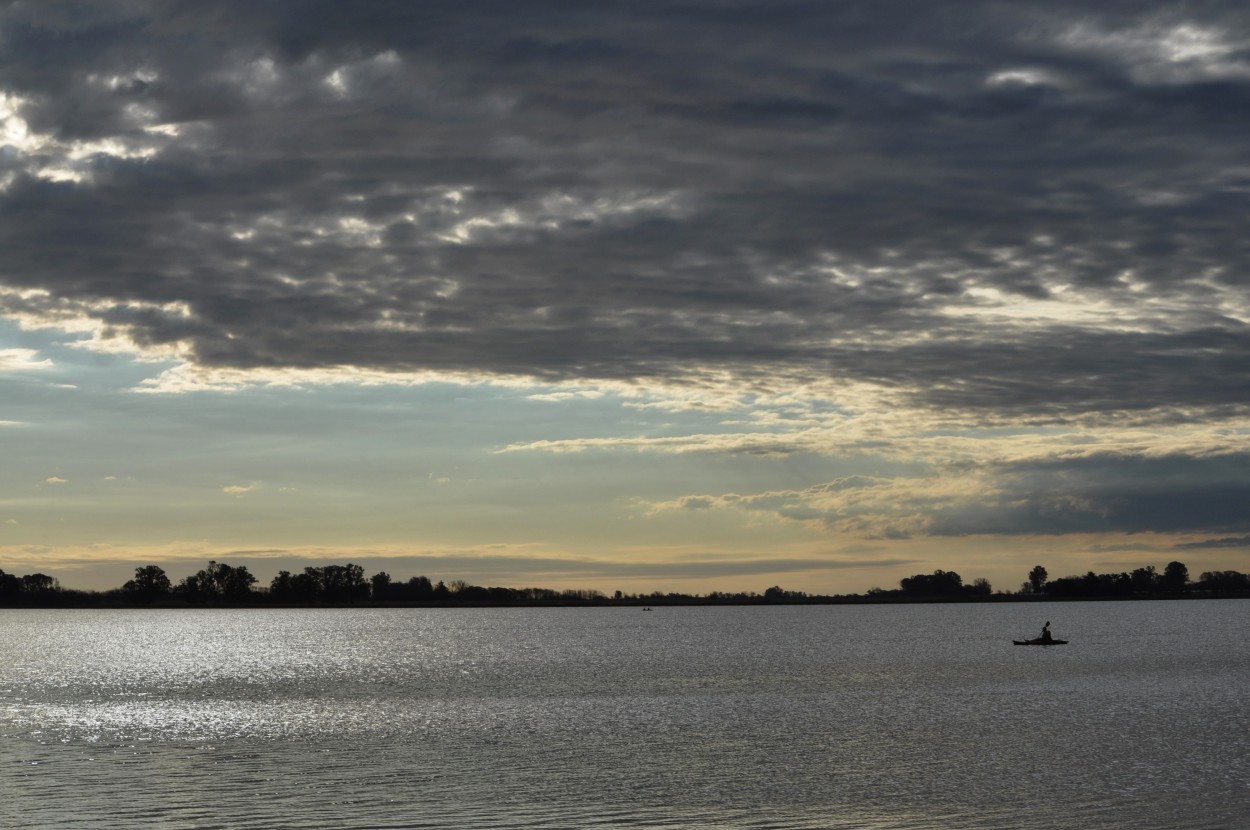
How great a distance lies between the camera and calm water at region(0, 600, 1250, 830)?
42438 millimetres

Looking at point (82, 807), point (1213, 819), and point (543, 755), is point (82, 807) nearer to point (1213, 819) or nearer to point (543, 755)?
point (543, 755)

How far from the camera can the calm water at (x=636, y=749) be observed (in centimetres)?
4244

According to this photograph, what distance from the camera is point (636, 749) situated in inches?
2280

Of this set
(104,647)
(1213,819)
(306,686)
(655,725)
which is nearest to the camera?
(1213,819)

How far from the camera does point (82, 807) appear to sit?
1684 inches

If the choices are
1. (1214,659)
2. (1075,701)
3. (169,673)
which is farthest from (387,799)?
(1214,659)

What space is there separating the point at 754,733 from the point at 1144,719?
2387cm

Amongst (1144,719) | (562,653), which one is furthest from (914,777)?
(562,653)

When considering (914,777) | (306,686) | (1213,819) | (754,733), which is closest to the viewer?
(1213,819)

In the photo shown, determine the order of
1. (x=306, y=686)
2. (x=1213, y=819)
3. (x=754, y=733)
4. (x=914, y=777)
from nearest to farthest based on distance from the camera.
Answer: (x=1213, y=819), (x=914, y=777), (x=754, y=733), (x=306, y=686)

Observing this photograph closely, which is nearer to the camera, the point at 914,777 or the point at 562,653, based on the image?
the point at 914,777

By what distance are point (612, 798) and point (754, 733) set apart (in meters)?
20.7

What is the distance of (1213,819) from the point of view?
40.8 metres

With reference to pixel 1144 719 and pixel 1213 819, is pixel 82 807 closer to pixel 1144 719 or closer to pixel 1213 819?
pixel 1213 819
